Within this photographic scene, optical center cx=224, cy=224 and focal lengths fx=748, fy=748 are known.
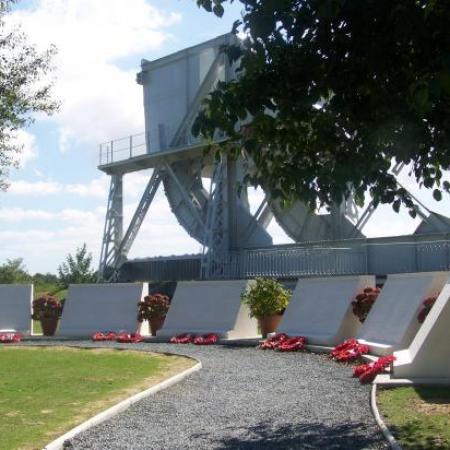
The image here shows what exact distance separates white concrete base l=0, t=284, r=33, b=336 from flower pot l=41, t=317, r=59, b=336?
0.46m

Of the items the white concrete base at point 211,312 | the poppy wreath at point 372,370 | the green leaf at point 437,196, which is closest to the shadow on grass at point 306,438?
the green leaf at point 437,196

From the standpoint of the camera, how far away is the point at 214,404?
892 cm

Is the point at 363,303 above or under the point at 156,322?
above

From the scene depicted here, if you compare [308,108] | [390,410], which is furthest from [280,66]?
[390,410]

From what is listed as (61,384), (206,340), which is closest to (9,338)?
(206,340)

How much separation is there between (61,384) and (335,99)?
6.34m

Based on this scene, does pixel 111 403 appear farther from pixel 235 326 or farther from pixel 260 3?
pixel 235 326

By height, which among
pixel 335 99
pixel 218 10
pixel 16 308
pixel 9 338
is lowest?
pixel 9 338

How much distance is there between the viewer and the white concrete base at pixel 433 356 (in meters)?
9.36

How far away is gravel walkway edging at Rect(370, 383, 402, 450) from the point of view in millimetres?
6256

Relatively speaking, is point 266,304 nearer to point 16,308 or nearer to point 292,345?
point 292,345

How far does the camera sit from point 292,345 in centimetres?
1430

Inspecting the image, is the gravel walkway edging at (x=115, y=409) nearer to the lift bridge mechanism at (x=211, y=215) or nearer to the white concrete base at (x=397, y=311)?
the white concrete base at (x=397, y=311)

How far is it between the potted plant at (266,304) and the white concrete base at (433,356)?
7311 mm
